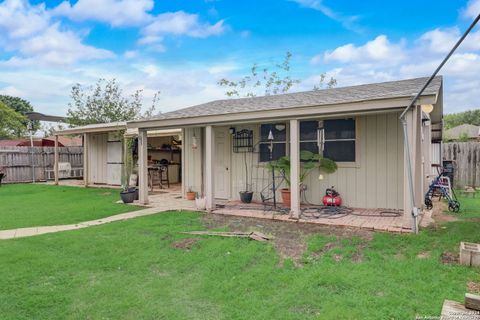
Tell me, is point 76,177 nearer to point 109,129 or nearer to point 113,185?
point 113,185

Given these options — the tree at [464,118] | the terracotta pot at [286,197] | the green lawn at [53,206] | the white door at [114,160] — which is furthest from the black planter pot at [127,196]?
the tree at [464,118]

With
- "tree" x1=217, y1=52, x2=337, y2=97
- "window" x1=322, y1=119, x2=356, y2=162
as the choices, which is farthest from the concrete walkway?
"tree" x1=217, y1=52, x2=337, y2=97

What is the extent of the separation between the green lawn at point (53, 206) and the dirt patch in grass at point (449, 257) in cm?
627

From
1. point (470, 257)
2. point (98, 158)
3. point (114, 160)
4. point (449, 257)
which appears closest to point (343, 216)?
point (449, 257)

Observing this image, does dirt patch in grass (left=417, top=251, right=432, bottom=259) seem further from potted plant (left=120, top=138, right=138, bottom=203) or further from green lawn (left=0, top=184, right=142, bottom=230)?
potted plant (left=120, top=138, right=138, bottom=203)

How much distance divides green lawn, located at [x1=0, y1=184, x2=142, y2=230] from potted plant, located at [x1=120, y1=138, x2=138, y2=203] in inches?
12.6

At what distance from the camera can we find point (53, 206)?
8148mm

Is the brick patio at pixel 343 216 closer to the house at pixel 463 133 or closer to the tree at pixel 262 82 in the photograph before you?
the tree at pixel 262 82

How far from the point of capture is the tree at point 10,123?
2580cm

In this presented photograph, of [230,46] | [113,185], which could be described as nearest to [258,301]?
[113,185]

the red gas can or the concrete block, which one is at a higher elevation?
the red gas can

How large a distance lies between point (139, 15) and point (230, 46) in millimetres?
5792

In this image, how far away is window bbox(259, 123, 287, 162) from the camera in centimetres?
783

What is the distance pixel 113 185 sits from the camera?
42.6 feet
